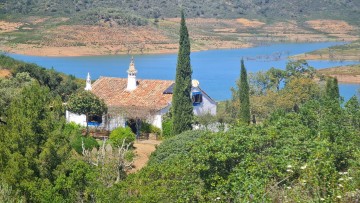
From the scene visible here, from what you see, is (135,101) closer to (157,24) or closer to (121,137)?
(121,137)

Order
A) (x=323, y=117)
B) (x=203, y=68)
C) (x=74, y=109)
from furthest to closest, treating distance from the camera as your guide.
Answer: (x=203, y=68) < (x=74, y=109) < (x=323, y=117)

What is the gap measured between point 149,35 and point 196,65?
3548 cm

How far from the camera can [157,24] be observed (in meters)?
130

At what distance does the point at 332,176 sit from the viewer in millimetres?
10109

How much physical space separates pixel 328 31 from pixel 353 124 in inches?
5204

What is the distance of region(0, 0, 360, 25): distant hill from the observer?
13162 cm

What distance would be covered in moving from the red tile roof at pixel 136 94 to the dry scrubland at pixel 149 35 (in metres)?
61.8

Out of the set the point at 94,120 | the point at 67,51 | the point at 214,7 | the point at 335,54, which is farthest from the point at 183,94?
the point at 214,7

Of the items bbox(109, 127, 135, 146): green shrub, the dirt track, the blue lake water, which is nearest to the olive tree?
the dirt track

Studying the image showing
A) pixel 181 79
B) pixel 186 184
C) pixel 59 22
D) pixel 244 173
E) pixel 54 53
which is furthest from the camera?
pixel 59 22

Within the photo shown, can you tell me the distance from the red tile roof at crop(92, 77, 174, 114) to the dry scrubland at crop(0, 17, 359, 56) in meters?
61.8

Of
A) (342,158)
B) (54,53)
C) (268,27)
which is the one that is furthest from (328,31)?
(342,158)

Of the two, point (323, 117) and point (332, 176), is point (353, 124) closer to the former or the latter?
point (323, 117)

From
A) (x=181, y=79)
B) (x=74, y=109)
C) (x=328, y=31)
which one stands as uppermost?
(x=181, y=79)
